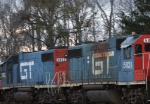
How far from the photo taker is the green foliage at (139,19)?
2894cm

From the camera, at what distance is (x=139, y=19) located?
29.3 m

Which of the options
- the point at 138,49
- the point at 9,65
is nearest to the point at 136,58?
the point at 138,49

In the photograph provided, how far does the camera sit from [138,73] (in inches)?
608

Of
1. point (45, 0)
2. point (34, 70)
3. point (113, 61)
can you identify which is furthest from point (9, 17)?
point (113, 61)

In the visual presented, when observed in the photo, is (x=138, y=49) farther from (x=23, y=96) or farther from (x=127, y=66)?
(x=23, y=96)

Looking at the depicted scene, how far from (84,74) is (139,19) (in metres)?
11.3

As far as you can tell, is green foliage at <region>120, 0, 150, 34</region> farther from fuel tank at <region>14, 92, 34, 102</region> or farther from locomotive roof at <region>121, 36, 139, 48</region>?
locomotive roof at <region>121, 36, 139, 48</region>

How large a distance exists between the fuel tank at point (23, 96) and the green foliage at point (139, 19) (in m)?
10.2

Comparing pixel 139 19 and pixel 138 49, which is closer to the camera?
pixel 138 49

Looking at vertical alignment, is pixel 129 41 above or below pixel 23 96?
above

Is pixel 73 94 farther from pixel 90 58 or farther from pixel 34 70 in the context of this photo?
pixel 34 70

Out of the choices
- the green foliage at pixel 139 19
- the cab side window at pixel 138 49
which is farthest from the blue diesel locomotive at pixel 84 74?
the green foliage at pixel 139 19

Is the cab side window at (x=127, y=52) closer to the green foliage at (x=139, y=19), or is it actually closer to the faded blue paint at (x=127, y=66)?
the faded blue paint at (x=127, y=66)

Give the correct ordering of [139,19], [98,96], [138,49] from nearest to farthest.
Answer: [138,49] < [98,96] < [139,19]
